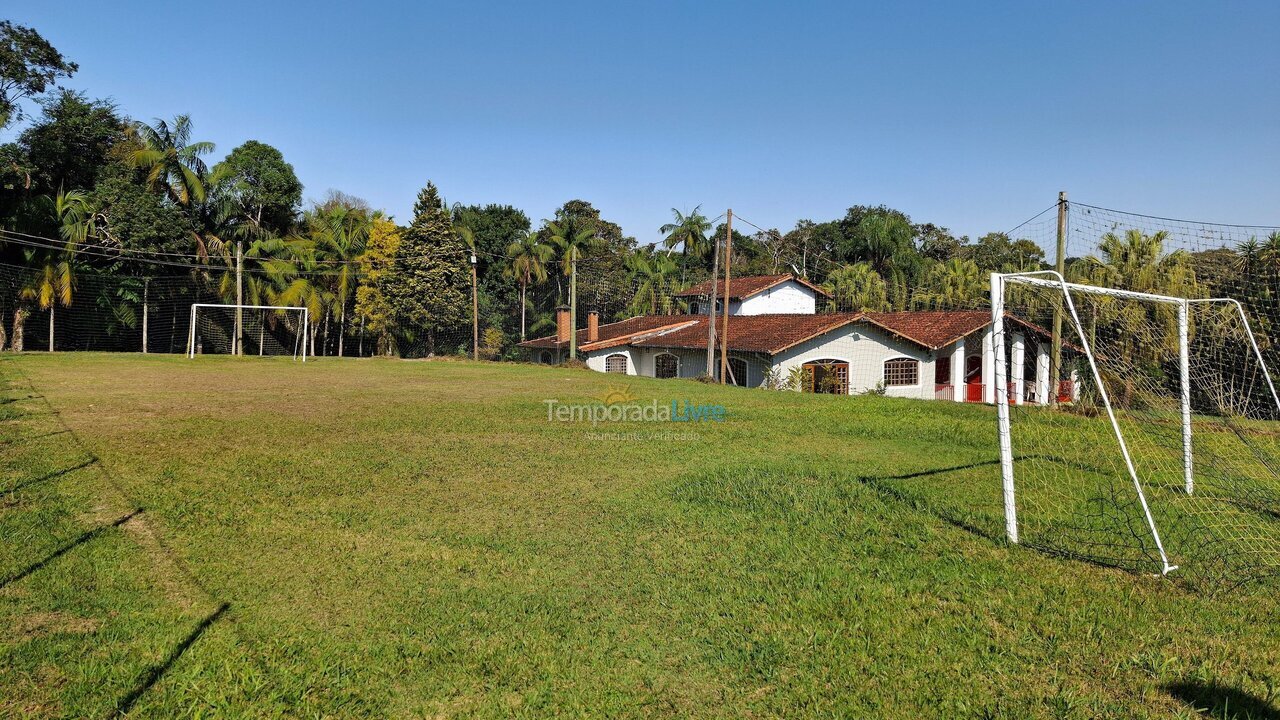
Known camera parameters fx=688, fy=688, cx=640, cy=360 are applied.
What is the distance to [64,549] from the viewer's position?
5.33m

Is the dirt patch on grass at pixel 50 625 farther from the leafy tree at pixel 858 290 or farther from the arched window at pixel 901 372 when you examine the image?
the leafy tree at pixel 858 290

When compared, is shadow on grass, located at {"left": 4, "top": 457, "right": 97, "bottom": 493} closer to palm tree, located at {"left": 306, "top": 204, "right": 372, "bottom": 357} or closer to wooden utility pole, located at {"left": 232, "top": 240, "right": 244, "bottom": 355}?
wooden utility pole, located at {"left": 232, "top": 240, "right": 244, "bottom": 355}

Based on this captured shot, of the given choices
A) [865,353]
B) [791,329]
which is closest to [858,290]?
[865,353]

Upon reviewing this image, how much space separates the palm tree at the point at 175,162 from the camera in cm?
3145

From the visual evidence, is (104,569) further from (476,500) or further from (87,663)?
(476,500)

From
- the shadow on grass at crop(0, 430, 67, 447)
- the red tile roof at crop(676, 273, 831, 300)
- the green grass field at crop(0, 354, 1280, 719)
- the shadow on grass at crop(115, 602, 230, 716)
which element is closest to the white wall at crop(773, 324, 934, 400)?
the red tile roof at crop(676, 273, 831, 300)

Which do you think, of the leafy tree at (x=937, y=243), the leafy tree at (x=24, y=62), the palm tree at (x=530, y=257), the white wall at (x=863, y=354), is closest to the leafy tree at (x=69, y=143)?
the leafy tree at (x=24, y=62)

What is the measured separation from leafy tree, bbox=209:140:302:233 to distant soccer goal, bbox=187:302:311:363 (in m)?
4.56

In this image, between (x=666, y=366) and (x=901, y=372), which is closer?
(x=901, y=372)

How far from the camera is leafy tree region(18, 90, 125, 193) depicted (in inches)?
1172

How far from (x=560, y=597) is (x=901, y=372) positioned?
82.0 feet

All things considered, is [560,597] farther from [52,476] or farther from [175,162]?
[175,162]

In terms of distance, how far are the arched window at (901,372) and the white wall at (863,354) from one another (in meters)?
0.15

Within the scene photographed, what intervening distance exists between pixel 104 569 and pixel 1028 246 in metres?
55.8
